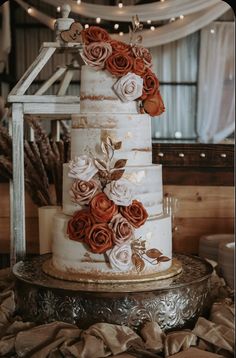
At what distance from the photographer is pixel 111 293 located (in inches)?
53.2

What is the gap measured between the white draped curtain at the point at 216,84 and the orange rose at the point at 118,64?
232 inches

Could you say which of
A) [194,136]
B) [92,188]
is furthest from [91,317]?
[194,136]

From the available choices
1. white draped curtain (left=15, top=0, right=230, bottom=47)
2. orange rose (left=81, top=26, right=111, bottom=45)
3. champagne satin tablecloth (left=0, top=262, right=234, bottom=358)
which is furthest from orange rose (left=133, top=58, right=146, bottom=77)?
white draped curtain (left=15, top=0, right=230, bottom=47)

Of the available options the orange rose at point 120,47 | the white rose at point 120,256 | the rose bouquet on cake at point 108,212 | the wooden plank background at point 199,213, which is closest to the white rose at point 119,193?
the rose bouquet on cake at point 108,212

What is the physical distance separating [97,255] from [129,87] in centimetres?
46

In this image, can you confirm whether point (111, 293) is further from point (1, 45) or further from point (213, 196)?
point (1, 45)

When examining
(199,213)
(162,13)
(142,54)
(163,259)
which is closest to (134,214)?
(163,259)

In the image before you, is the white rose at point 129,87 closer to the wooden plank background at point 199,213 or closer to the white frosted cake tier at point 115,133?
the white frosted cake tier at point 115,133

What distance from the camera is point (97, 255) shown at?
1.44 meters

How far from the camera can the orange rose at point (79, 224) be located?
4.67ft

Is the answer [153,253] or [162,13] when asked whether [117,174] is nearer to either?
[153,253]

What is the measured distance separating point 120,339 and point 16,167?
2.27 ft

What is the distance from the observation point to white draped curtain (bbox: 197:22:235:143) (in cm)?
732

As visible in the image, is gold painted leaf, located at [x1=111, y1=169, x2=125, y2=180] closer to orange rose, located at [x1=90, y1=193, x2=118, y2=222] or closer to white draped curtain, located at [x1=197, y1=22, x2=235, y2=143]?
orange rose, located at [x1=90, y1=193, x2=118, y2=222]
